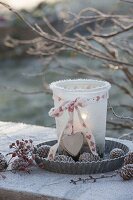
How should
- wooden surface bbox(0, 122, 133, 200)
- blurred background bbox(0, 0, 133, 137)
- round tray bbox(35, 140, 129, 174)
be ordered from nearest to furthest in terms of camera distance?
wooden surface bbox(0, 122, 133, 200)
round tray bbox(35, 140, 129, 174)
blurred background bbox(0, 0, 133, 137)

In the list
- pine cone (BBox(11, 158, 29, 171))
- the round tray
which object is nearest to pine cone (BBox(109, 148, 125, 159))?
the round tray

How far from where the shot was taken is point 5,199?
1540 mm

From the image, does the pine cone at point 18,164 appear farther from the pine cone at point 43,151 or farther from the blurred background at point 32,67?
the blurred background at point 32,67

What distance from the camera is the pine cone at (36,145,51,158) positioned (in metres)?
1.67

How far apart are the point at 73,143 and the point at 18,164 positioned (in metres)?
0.18

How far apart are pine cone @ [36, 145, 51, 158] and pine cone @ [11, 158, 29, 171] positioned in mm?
68

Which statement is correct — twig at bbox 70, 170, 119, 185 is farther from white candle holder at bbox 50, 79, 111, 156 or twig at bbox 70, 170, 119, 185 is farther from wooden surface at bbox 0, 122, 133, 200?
white candle holder at bbox 50, 79, 111, 156

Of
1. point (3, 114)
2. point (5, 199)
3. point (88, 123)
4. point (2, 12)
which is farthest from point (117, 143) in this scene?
point (2, 12)

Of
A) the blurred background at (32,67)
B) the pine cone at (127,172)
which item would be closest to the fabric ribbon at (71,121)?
the pine cone at (127,172)

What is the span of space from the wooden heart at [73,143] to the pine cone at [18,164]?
0.44 feet

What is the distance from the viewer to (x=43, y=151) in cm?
168

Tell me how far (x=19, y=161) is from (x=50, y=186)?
16 centimetres

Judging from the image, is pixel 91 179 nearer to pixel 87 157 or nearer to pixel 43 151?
pixel 87 157

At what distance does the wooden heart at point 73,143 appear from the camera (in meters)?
1.64
